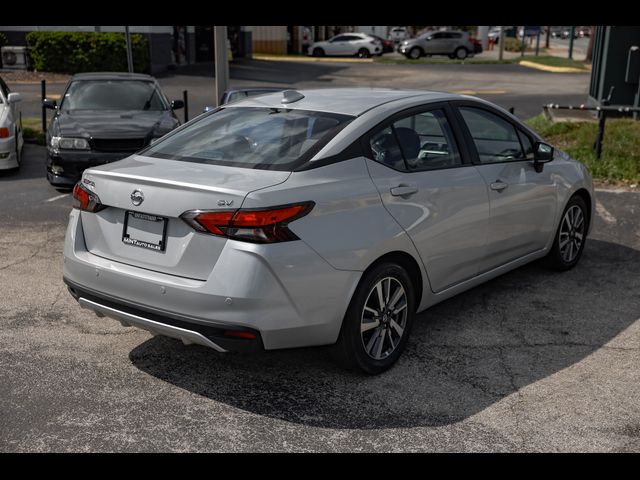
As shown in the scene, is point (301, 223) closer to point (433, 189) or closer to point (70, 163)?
point (433, 189)

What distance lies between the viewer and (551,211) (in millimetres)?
6324

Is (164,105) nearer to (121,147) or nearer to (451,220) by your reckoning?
(121,147)

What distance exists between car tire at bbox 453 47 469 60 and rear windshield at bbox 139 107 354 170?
42.8 meters

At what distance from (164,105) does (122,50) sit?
16.9 metres

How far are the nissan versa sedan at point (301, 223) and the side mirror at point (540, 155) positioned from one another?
1.47 ft

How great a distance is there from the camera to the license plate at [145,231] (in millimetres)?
4160

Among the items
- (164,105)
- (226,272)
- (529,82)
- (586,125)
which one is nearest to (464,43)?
(529,82)

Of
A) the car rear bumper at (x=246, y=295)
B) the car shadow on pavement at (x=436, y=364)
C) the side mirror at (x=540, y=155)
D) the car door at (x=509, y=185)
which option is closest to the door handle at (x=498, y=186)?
the car door at (x=509, y=185)

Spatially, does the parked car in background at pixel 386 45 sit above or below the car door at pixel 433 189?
below

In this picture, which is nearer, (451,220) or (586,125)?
(451,220)

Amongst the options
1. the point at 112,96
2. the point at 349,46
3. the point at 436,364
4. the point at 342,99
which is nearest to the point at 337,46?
the point at 349,46

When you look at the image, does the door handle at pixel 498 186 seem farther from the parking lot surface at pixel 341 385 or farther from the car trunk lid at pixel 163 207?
the car trunk lid at pixel 163 207

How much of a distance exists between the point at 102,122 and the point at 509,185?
614 centimetres

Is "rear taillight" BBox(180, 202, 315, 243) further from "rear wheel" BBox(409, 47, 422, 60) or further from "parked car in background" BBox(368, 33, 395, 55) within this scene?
"parked car in background" BBox(368, 33, 395, 55)
